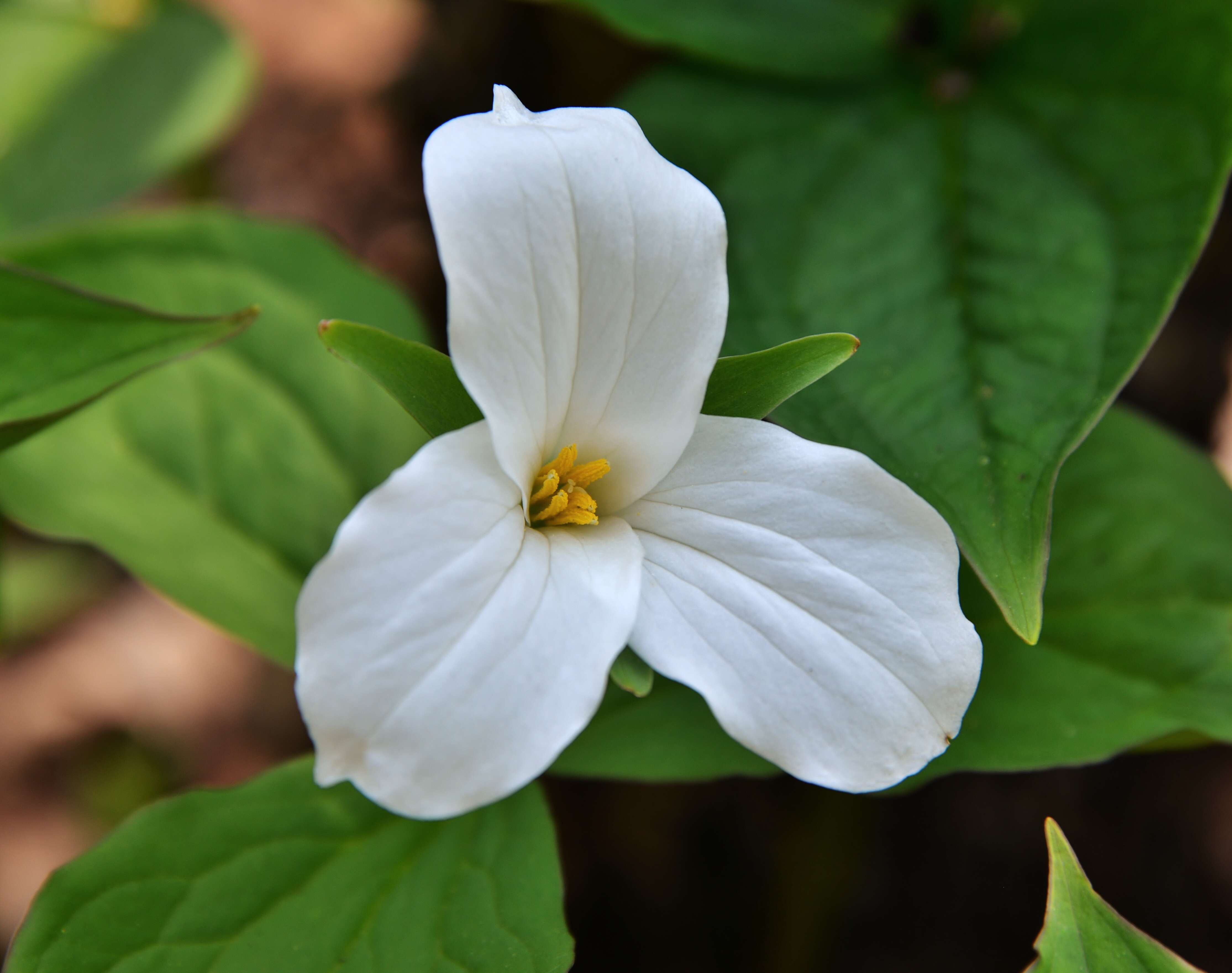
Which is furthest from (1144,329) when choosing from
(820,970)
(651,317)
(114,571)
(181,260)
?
(114,571)

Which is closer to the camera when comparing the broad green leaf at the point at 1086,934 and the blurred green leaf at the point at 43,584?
the broad green leaf at the point at 1086,934

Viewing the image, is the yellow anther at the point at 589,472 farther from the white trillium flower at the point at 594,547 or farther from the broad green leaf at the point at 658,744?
the broad green leaf at the point at 658,744

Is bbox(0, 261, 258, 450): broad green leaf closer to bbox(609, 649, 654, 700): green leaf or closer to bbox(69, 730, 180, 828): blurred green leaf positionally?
bbox(609, 649, 654, 700): green leaf

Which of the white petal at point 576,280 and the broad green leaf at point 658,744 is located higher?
the white petal at point 576,280

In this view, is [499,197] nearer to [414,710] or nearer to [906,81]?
[414,710]

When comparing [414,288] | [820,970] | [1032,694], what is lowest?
[820,970]

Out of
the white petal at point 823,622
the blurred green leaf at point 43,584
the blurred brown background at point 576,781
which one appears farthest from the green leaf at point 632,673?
the blurred green leaf at point 43,584

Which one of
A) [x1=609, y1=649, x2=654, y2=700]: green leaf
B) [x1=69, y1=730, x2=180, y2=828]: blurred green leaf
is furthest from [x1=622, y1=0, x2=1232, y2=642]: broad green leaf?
[x1=69, y1=730, x2=180, y2=828]: blurred green leaf

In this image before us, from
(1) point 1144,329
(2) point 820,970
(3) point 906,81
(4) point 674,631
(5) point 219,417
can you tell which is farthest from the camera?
(2) point 820,970
